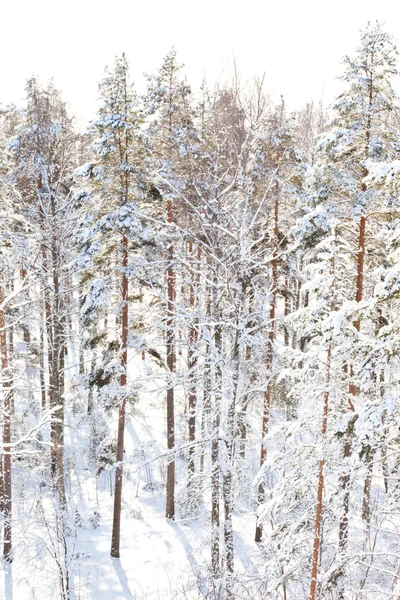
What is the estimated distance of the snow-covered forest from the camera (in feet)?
31.9

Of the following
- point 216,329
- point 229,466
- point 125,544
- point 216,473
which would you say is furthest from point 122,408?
point 125,544

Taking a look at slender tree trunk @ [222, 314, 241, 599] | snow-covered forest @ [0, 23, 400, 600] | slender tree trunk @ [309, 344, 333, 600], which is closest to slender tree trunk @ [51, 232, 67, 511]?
snow-covered forest @ [0, 23, 400, 600]

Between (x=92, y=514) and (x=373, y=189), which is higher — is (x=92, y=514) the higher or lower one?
the lower one

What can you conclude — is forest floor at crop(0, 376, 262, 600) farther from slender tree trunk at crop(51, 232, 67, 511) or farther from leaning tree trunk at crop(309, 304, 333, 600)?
leaning tree trunk at crop(309, 304, 333, 600)

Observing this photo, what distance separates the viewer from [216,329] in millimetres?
13172

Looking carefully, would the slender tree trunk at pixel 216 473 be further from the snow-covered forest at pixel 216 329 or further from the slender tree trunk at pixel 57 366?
the slender tree trunk at pixel 57 366

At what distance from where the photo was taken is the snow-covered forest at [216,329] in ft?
31.9

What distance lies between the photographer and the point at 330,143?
12.1 metres

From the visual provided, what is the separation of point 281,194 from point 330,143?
4.47m

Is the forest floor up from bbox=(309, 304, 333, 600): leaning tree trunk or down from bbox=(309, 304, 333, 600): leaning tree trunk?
down

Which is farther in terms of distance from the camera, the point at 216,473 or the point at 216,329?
the point at 216,329

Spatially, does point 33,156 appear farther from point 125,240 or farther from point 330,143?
point 330,143

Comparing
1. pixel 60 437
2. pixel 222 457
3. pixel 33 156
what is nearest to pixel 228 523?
pixel 222 457

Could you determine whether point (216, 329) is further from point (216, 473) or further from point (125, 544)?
point (125, 544)
